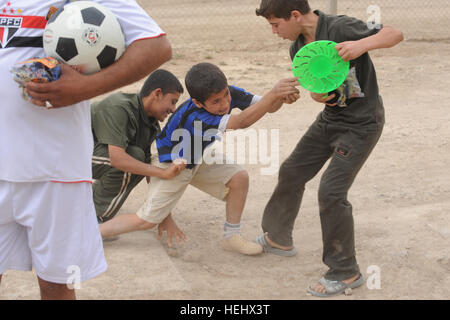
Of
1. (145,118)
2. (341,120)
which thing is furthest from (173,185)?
(341,120)

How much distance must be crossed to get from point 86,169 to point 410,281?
222 centimetres

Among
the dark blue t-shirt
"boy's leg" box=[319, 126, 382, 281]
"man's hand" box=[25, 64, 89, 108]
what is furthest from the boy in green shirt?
"man's hand" box=[25, 64, 89, 108]

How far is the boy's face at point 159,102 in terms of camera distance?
4109 mm

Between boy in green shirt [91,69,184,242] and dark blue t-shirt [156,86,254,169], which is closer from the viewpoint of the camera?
dark blue t-shirt [156,86,254,169]

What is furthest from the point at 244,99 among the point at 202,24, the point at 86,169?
the point at 202,24

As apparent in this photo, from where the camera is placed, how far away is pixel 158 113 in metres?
4.17

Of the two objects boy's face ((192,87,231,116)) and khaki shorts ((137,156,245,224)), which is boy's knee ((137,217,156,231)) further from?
boy's face ((192,87,231,116))

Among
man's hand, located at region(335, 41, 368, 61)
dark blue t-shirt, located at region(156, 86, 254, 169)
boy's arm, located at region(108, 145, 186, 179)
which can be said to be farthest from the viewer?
boy's arm, located at region(108, 145, 186, 179)

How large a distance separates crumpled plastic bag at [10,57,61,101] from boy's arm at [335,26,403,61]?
168cm

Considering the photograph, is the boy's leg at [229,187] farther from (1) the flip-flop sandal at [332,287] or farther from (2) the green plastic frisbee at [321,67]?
(2) the green plastic frisbee at [321,67]

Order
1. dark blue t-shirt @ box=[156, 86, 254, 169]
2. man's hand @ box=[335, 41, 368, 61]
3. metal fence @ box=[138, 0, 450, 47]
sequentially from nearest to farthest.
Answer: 1. man's hand @ box=[335, 41, 368, 61]
2. dark blue t-shirt @ box=[156, 86, 254, 169]
3. metal fence @ box=[138, 0, 450, 47]

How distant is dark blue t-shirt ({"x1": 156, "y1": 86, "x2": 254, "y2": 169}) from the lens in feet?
12.5

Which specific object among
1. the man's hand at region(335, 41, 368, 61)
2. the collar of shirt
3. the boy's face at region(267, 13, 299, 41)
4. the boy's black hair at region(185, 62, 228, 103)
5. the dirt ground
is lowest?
the dirt ground

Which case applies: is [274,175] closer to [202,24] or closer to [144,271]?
[144,271]
